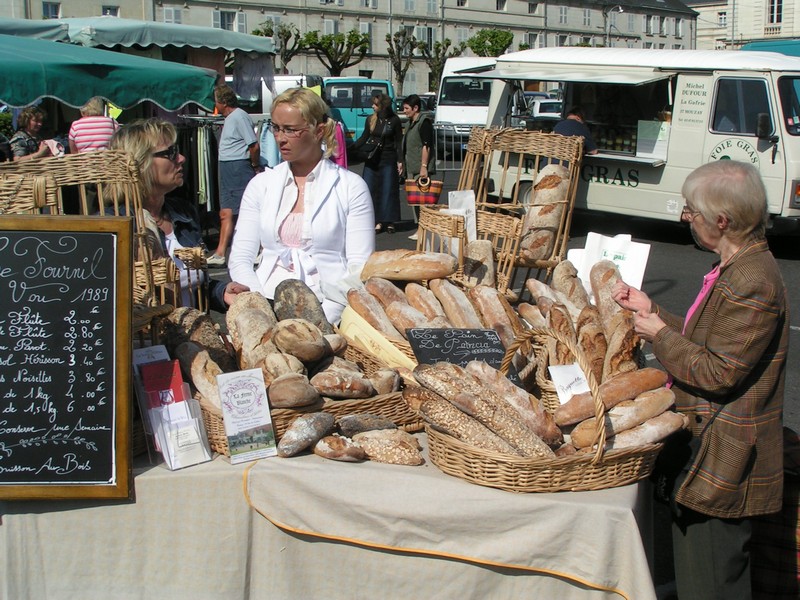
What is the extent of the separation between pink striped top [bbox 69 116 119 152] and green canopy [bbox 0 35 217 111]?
308 millimetres

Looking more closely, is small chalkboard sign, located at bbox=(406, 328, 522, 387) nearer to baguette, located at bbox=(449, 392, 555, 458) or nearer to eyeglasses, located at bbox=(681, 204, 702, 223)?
baguette, located at bbox=(449, 392, 555, 458)

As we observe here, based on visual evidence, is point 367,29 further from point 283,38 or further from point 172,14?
point 172,14

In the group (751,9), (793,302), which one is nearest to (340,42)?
(751,9)

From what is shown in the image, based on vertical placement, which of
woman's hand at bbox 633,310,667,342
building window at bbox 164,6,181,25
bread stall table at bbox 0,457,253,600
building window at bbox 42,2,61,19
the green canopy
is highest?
building window at bbox 164,6,181,25

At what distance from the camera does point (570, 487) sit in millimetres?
2121

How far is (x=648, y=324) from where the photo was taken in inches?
92.0

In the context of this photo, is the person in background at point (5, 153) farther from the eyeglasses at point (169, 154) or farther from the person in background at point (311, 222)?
the person in background at point (311, 222)

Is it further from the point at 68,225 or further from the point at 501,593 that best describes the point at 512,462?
the point at 68,225

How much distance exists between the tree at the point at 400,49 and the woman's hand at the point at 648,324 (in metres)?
52.9

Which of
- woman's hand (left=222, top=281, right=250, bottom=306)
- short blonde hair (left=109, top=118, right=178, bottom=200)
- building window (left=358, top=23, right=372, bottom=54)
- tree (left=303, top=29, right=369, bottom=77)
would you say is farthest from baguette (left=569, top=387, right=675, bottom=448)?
building window (left=358, top=23, right=372, bottom=54)

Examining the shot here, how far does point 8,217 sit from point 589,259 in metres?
2.21

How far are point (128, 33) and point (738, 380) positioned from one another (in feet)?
31.2

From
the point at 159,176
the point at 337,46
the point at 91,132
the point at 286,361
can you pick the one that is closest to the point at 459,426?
the point at 286,361

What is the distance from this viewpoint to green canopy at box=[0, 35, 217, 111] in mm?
7375
